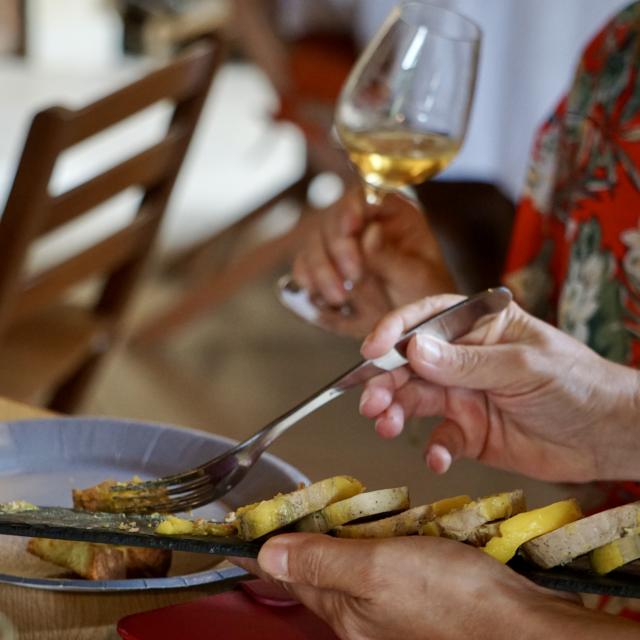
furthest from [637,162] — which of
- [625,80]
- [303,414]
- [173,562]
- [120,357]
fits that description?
[120,357]

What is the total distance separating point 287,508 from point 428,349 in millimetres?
199

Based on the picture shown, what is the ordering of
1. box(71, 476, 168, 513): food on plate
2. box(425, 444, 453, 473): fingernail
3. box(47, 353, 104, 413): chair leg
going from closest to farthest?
box(71, 476, 168, 513): food on plate < box(425, 444, 453, 473): fingernail < box(47, 353, 104, 413): chair leg

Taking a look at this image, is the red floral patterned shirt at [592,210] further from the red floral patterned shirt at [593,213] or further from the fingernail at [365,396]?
the fingernail at [365,396]

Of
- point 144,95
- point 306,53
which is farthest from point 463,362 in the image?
point 306,53

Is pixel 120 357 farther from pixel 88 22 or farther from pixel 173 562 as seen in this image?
pixel 88 22

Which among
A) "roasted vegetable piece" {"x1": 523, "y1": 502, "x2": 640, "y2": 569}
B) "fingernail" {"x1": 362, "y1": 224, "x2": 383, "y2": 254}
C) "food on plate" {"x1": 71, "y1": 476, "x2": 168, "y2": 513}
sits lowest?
"fingernail" {"x1": 362, "y1": 224, "x2": 383, "y2": 254}

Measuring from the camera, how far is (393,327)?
32.4 inches

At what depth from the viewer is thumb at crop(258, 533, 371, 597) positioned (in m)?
0.64

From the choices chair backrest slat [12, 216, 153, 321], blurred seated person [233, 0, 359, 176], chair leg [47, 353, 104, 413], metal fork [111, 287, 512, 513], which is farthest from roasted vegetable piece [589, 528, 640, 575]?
blurred seated person [233, 0, 359, 176]

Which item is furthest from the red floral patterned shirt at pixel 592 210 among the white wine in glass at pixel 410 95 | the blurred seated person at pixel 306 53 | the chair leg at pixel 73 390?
the blurred seated person at pixel 306 53

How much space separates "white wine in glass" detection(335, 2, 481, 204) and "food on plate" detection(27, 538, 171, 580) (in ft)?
1.68

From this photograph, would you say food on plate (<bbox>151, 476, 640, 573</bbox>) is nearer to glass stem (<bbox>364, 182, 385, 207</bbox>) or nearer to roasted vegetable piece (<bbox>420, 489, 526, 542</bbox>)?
roasted vegetable piece (<bbox>420, 489, 526, 542</bbox>)

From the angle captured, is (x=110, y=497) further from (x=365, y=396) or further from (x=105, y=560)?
(x=365, y=396)

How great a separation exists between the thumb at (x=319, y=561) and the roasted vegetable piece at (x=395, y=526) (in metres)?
0.02
